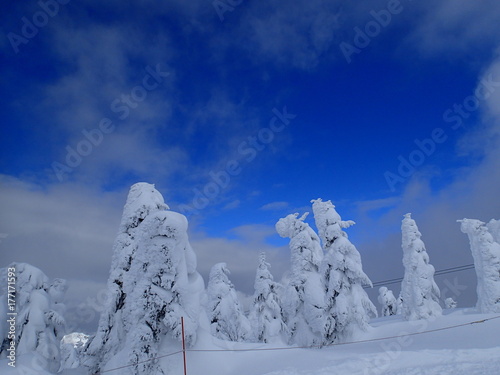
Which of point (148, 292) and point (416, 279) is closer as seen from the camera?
point (148, 292)

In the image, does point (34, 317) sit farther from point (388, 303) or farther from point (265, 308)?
point (388, 303)

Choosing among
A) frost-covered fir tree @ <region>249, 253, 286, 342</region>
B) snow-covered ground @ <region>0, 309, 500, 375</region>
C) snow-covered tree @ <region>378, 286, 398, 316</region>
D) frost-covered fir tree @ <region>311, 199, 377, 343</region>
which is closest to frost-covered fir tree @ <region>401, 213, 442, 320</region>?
snow-covered ground @ <region>0, 309, 500, 375</region>

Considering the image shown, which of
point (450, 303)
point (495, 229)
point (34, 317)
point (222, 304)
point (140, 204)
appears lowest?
point (450, 303)

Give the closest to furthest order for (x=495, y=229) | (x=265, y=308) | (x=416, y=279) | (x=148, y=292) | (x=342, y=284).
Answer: (x=148, y=292) → (x=342, y=284) → (x=416, y=279) → (x=265, y=308) → (x=495, y=229)

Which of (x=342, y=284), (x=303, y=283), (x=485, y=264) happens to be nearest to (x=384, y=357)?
(x=342, y=284)

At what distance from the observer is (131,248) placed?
17000mm

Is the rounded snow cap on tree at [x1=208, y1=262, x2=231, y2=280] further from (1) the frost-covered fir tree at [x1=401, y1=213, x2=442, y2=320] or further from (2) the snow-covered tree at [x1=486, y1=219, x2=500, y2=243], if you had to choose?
(2) the snow-covered tree at [x1=486, y1=219, x2=500, y2=243]

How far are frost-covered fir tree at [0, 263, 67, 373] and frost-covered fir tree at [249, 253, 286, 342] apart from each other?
18.1m

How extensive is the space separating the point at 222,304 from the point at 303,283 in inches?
416

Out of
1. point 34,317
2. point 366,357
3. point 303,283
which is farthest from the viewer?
point 303,283

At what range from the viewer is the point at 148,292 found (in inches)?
561

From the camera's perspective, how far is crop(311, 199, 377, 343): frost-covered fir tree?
69.0ft

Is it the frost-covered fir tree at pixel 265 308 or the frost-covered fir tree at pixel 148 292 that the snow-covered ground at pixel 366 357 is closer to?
the frost-covered fir tree at pixel 148 292

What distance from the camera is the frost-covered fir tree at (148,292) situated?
13.9 meters
